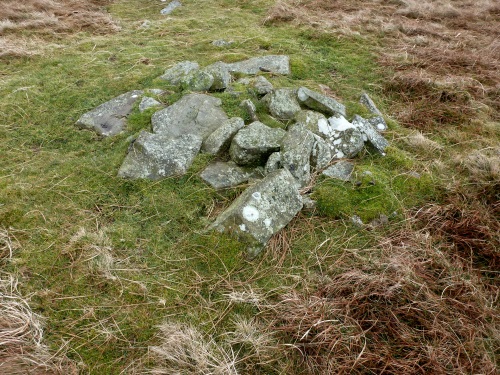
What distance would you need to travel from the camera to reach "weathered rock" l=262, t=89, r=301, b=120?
16.0 feet

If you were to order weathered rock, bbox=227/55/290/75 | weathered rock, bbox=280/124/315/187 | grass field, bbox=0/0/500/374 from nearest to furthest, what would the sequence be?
1. grass field, bbox=0/0/500/374
2. weathered rock, bbox=280/124/315/187
3. weathered rock, bbox=227/55/290/75

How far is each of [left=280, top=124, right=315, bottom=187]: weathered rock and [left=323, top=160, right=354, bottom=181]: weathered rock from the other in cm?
26

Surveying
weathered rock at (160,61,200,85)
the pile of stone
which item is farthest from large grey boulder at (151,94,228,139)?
weathered rock at (160,61,200,85)

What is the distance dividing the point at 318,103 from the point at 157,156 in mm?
2300

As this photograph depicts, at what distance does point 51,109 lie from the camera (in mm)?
5406

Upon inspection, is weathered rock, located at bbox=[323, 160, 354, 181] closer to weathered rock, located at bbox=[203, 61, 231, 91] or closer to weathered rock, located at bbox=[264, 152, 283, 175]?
weathered rock, located at bbox=[264, 152, 283, 175]

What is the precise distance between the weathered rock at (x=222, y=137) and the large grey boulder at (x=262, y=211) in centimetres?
88

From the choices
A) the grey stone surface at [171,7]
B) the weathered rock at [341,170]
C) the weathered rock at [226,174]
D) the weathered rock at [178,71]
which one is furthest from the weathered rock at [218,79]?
the grey stone surface at [171,7]

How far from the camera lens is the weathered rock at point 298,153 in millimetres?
3996

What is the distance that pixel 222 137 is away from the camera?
14.3ft

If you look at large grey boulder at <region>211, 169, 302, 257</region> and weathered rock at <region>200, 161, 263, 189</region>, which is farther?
weathered rock at <region>200, 161, 263, 189</region>

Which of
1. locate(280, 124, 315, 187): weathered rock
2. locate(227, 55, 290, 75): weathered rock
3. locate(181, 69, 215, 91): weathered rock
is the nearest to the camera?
locate(280, 124, 315, 187): weathered rock

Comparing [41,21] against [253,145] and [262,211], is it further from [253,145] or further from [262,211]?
[262,211]

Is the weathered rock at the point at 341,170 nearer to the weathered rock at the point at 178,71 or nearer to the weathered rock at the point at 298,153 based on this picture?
the weathered rock at the point at 298,153
